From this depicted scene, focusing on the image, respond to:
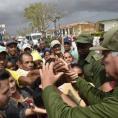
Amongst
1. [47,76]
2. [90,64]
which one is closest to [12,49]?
[90,64]

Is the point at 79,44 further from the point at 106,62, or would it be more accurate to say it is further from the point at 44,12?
the point at 44,12

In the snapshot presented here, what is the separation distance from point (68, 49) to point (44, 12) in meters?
68.9

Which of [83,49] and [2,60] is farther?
[2,60]

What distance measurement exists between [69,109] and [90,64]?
3.37m

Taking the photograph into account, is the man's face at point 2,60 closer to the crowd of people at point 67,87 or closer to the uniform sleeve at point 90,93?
the crowd of people at point 67,87

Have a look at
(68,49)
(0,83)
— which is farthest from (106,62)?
(68,49)

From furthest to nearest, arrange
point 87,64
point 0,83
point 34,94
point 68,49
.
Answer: point 68,49 < point 87,64 < point 34,94 < point 0,83

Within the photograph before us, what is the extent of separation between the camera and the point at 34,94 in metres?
5.33

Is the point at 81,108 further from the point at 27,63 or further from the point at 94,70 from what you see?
the point at 27,63

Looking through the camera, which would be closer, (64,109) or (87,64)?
(64,109)

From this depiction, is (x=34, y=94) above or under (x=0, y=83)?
under

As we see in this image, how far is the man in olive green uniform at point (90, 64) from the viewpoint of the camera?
5305 millimetres

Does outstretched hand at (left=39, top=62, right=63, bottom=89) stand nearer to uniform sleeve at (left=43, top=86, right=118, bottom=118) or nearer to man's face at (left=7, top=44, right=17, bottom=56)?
uniform sleeve at (left=43, top=86, right=118, bottom=118)

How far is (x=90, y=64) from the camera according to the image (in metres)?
5.90
